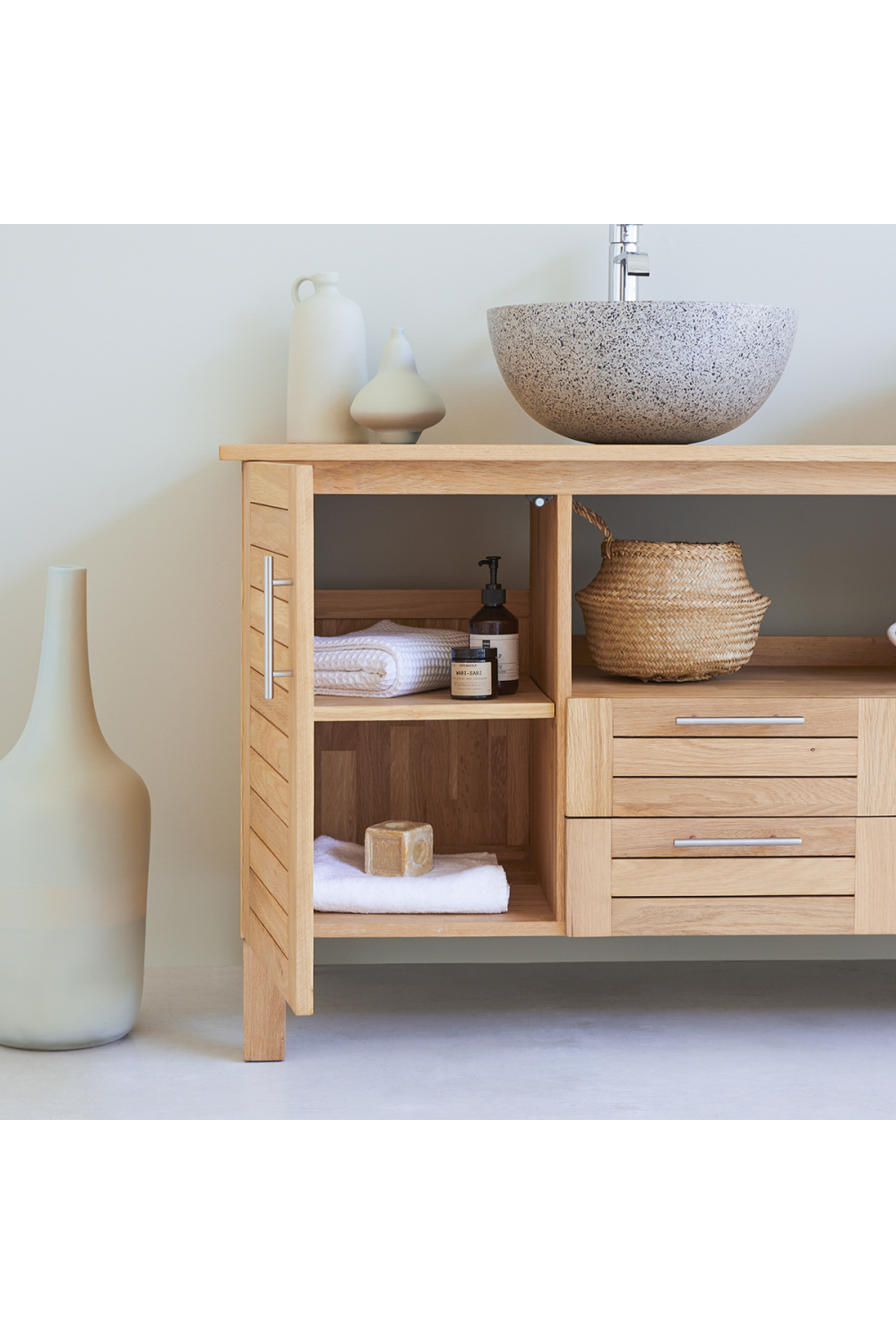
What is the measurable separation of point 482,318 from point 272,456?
1.95ft

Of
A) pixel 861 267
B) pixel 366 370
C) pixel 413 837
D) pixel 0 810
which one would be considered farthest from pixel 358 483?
pixel 861 267

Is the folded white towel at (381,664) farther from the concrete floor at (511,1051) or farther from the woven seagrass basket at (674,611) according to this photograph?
the concrete floor at (511,1051)

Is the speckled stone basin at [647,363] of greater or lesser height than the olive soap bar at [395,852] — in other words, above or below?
above

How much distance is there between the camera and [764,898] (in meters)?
1.94

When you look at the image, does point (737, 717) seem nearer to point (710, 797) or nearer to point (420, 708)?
point (710, 797)

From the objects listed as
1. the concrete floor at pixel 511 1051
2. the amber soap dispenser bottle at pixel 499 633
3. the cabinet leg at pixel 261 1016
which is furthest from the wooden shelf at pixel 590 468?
the concrete floor at pixel 511 1051

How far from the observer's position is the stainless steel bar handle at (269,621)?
173 centimetres

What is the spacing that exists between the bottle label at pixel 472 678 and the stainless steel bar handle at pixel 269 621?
1.07ft

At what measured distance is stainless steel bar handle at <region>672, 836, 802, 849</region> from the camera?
193 cm

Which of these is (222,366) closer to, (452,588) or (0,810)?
(452,588)

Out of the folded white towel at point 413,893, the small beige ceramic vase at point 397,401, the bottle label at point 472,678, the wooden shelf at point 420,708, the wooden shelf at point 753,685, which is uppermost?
the small beige ceramic vase at point 397,401

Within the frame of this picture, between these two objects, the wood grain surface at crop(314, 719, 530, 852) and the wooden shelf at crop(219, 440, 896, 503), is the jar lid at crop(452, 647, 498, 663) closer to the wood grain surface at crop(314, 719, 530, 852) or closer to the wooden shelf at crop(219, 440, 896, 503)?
the wooden shelf at crop(219, 440, 896, 503)

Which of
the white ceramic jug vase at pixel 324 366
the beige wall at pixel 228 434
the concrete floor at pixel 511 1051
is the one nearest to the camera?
the concrete floor at pixel 511 1051

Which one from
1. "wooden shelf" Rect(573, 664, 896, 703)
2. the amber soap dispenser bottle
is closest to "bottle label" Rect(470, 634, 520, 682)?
the amber soap dispenser bottle
